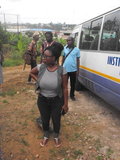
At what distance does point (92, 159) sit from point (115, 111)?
2.17 m

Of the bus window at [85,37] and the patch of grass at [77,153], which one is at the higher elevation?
the bus window at [85,37]

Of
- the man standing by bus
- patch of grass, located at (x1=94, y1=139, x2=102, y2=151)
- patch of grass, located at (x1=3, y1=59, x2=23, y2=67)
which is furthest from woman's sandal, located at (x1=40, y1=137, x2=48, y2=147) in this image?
patch of grass, located at (x1=3, y1=59, x2=23, y2=67)

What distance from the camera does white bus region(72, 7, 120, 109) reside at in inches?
170

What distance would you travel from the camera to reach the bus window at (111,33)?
438cm

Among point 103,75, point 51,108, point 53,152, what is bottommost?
point 53,152

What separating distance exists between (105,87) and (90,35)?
6.42ft

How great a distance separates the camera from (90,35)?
615 cm

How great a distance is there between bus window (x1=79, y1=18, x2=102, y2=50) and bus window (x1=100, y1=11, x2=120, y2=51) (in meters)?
0.39

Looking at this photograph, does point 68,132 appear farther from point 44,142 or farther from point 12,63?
point 12,63

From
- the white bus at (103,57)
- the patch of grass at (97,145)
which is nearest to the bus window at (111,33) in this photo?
the white bus at (103,57)

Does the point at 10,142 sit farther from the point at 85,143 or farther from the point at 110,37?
the point at 110,37

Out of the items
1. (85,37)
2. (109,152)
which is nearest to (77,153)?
(109,152)

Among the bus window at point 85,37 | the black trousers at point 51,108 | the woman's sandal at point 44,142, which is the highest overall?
the bus window at point 85,37

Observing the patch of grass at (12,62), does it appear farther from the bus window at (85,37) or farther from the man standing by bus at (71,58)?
the man standing by bus at (71,58)
